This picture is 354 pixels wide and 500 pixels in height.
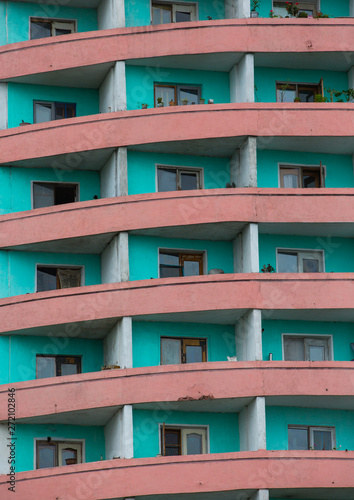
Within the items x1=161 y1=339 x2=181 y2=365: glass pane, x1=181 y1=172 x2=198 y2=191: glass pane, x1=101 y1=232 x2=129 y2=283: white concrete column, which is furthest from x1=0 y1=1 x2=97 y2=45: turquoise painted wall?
x1=161 y1=339 x2=181 y2=365: glass pane

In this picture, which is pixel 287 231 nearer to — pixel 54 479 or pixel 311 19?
pixel 311 19

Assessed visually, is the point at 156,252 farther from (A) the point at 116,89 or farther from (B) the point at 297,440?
(B) the point at 297,440

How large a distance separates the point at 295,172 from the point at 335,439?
360 inches

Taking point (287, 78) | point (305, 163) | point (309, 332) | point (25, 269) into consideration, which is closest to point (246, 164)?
point (305, 163)

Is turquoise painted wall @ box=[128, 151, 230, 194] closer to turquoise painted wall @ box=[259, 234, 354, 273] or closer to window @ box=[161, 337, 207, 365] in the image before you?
Result: turquoise painted wall @ box=[259, 234, 354, 273]

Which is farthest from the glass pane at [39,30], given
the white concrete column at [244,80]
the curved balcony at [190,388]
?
the curved balcony at [190,388]

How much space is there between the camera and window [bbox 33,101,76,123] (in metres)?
55.8

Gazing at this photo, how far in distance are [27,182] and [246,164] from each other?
7491 mm

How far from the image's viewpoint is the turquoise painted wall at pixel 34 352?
5275cm

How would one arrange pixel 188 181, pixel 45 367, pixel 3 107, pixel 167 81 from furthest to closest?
pixel 3 107 < pixel 167 81 < pixel 188 181 < pixel 45 367

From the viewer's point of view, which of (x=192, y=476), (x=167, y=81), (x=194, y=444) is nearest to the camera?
(x=192, y=476)

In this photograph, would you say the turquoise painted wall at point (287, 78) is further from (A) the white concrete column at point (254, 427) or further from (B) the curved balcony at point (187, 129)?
(A) the white concrete column at point (254, 427)

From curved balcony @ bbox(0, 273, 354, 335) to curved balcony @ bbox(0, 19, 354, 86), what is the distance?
7.76 m

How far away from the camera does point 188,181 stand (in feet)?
179
